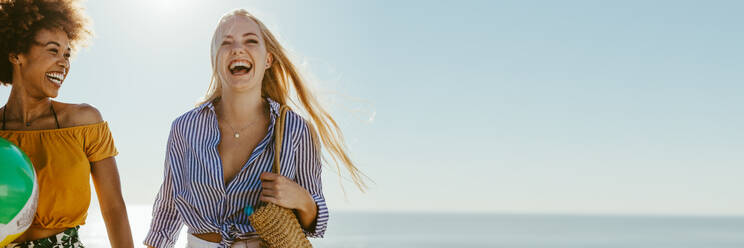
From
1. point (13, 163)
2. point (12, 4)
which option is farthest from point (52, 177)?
point (12, 4)

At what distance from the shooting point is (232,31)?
315 cm

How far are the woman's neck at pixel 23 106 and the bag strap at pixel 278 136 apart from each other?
1.24 meters

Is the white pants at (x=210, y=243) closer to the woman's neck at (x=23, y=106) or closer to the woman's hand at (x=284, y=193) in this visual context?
the woman's hand at (x=284, y=193)

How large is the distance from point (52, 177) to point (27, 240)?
35cm

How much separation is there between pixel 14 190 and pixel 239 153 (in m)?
0.94

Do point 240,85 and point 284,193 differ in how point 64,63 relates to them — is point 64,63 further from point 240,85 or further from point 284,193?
point 284,193

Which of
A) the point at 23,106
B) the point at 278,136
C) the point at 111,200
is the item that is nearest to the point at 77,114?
the point at 23,106

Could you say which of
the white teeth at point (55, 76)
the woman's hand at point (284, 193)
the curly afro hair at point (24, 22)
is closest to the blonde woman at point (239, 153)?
the woman's hand at point (284, 193)

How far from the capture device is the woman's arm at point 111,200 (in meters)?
3.35

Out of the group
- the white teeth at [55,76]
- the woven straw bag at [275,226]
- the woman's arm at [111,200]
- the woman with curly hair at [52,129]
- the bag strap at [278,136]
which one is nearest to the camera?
the woven straw bag at [275,226]

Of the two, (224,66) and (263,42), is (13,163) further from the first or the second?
(263,42)

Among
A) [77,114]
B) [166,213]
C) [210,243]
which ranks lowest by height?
[210,243]

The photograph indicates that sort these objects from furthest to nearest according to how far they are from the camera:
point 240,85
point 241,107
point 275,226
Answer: point 241,107 < point 240,85 < point 275,226

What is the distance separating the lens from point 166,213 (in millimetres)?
3270
